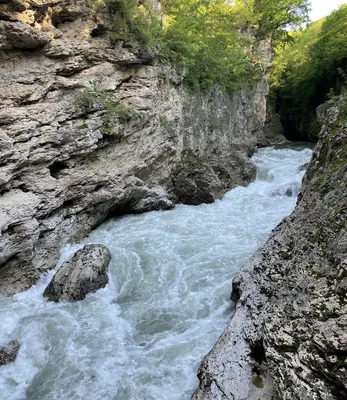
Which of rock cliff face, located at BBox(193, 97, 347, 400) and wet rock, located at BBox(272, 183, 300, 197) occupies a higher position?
rock cliff face, located at BBox(193, 97, 347, 400)

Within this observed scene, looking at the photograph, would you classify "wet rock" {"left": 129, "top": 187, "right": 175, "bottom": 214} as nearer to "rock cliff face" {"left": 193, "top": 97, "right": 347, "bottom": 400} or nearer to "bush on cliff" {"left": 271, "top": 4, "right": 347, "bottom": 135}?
"rock cliff face" {"left": 193, "top": 97, "right": 347, "bottom": 400}

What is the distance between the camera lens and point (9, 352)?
6.62m

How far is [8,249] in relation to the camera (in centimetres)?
870

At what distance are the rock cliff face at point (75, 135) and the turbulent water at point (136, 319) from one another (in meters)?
1.21

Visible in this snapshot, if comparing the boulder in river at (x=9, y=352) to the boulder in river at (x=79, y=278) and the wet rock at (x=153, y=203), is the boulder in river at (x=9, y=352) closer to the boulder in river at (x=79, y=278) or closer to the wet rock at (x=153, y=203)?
the boulder in river at (x=79, y=278)

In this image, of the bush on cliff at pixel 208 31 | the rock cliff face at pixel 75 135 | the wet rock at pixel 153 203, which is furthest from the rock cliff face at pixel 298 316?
the bush on cliff at pixel 208 31

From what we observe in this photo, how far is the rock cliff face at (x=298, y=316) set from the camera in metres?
3.52

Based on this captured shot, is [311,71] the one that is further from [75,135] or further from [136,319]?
[136,319]

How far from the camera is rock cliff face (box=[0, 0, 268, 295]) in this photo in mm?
9391

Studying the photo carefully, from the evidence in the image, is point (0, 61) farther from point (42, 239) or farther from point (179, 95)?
point (179, 95)

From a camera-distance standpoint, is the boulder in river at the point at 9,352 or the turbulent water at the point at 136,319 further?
the boulder in river at the point at 9,352

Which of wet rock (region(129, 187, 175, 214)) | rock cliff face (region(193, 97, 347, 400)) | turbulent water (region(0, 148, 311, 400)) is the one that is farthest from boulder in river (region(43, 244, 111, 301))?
wet rock (region(129, 187, 175, 214))

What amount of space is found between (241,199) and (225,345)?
11.0 metres

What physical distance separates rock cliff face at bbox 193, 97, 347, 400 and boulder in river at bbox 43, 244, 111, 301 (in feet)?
13.9
